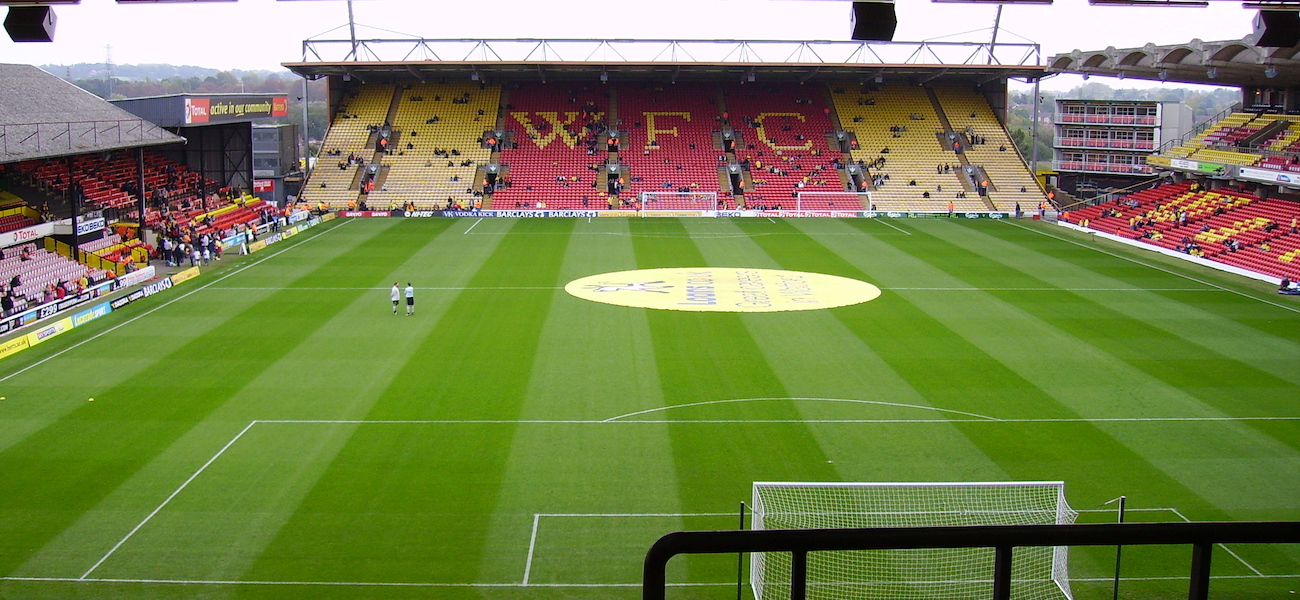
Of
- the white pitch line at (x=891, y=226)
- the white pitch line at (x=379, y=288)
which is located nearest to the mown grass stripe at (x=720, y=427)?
A: the white pitch line at (x=379, y=288)

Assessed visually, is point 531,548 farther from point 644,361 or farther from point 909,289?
point 909,289

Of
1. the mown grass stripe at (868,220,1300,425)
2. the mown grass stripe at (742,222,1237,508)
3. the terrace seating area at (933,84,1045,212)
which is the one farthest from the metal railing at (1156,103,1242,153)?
the mown grass stripe at (742,222,1237,508)

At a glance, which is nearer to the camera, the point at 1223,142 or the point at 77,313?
the point at 77,313

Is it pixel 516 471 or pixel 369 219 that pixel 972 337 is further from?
pixel 369 219

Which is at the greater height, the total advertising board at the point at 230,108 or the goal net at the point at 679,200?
the total advertising board at the point at 230,108

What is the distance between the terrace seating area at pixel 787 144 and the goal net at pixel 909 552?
158 ft

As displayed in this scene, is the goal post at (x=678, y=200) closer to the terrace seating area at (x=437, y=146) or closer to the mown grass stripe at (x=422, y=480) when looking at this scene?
the terrace seating area at (x=437, y=146)

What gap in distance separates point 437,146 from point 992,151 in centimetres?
3643

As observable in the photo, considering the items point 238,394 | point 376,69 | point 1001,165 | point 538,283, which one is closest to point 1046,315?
point 538,283

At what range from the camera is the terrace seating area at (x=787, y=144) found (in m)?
65.3

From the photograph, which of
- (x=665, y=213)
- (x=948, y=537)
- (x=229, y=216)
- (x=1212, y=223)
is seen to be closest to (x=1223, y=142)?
(x=1212, y=223)

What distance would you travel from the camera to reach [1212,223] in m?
49.2

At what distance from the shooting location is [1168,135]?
7769cm

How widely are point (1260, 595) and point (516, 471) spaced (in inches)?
452
